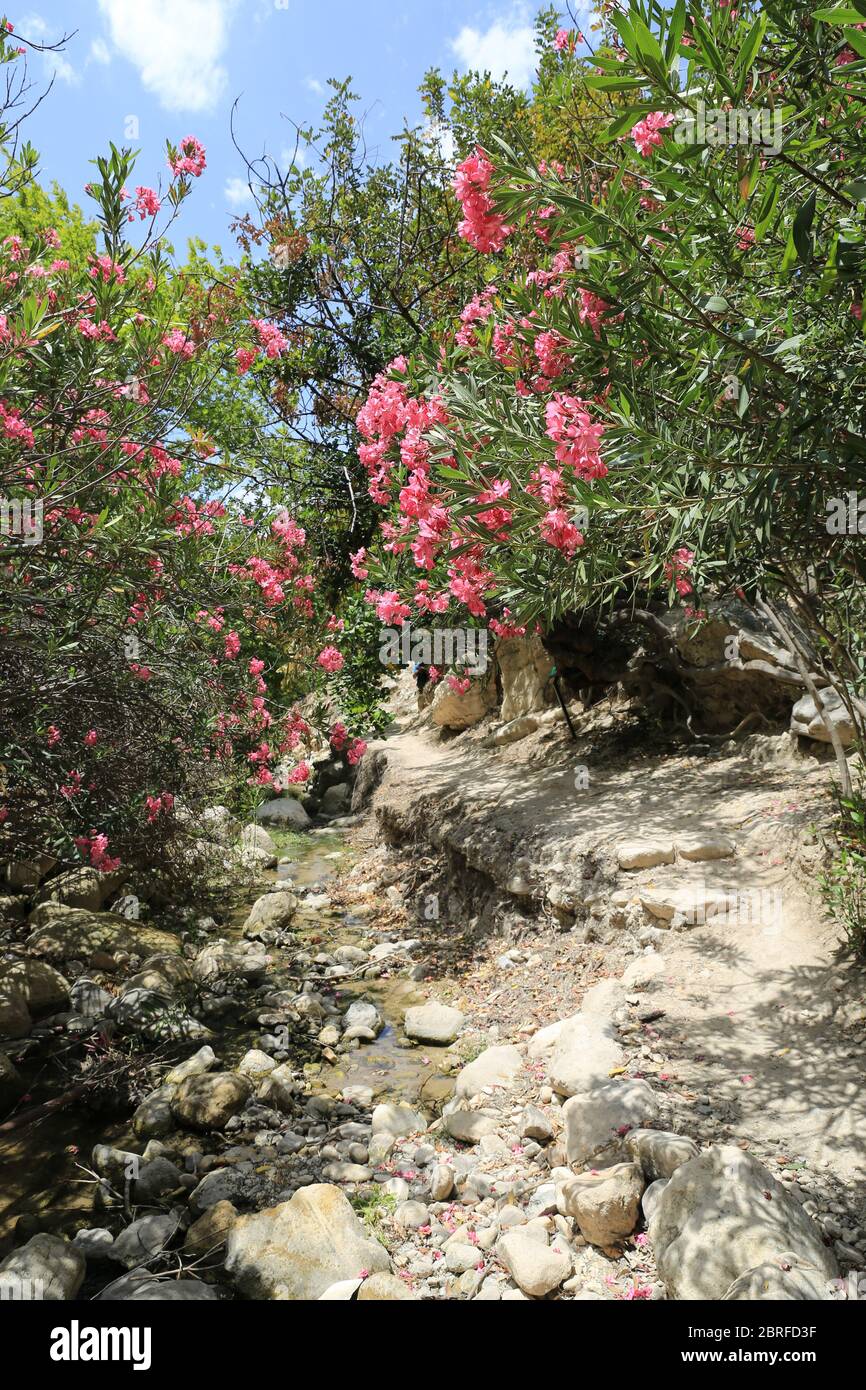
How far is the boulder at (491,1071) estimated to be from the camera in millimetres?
4664

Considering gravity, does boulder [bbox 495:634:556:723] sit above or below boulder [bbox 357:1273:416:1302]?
above

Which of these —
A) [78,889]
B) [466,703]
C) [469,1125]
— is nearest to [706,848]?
[469,1125]

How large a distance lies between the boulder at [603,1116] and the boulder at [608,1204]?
0.83 ft

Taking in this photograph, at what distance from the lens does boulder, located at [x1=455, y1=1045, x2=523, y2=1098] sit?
15.3 ft

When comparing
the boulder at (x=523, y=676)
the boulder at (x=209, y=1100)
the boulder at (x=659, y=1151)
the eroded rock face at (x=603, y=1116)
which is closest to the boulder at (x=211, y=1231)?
the boulder at (x=209, y=1100)

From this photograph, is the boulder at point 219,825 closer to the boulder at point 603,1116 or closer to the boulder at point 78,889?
the boulder at point 78,889

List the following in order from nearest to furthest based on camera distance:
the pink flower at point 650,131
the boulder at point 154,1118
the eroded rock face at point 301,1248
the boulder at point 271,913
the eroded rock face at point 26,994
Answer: the pink flower at point 650,131 → the eroded rock face at point 301,1248 → the boulder at point 154,1118 → the eroded rock face at point 26,994 → the boulder at point 271,913

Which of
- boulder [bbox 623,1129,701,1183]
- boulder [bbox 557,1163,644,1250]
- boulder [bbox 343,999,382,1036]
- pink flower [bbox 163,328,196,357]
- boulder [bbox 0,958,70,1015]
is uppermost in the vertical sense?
pink flower [bbox 163,328,196,357]

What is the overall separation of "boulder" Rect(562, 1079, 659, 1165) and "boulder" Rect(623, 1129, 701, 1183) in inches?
4.8

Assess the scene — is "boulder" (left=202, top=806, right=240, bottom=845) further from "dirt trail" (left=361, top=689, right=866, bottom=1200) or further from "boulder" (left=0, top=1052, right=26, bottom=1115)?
"boulder" (left=0, top=1052, right=26, bottom=1115)

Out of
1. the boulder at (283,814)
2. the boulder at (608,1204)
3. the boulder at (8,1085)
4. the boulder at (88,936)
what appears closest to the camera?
the boulder at (608,1204)

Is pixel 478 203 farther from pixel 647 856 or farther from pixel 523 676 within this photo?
pixel 523 676

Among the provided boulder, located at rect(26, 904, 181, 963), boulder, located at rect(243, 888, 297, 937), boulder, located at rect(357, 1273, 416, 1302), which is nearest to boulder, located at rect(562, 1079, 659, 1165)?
boulder, located at rect(357, 1273, 416, 1302)
